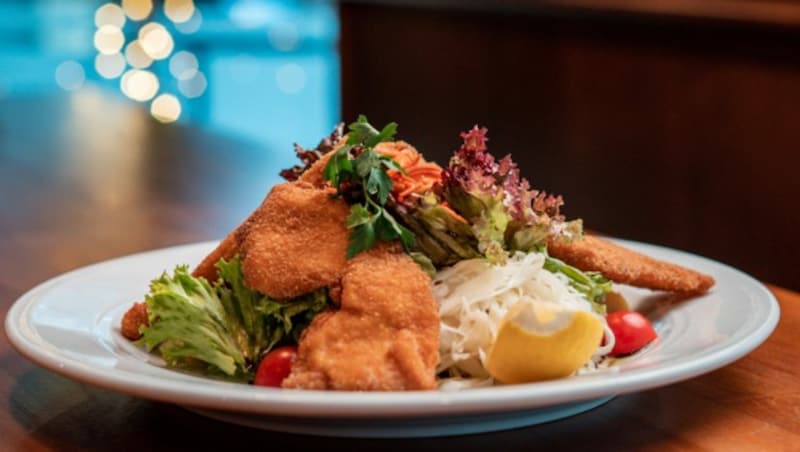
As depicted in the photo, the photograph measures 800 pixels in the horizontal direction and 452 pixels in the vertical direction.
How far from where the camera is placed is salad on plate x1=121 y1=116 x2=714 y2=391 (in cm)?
130

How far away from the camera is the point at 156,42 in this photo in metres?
8.52

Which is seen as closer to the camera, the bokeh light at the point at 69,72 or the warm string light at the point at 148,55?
the warm string light at the point at 148,55

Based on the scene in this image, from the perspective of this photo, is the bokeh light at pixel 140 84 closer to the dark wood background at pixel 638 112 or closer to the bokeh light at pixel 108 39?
the bokeh light at pixel 108 39

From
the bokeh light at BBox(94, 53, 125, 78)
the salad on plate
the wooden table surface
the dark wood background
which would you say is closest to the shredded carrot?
the salad on plate

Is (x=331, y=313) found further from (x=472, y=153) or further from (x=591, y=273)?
(x=591, y=273)

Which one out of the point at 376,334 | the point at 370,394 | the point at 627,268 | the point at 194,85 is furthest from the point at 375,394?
the point at 194,85

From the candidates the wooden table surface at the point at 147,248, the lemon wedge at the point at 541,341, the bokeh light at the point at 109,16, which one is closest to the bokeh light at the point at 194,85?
the bokeh light at the point at 109,16

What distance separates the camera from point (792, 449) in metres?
1.24

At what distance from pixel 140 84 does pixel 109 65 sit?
1.53 feet

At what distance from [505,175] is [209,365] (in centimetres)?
46

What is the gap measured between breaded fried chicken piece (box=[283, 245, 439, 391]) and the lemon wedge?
8 cm

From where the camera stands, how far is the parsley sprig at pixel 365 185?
1436 mm

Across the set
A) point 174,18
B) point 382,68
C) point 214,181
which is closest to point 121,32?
point 174,18

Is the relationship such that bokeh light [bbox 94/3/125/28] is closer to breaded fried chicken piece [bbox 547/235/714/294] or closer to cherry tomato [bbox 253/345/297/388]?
breaded fried chicken piece [bbox 547/235/714/294]
